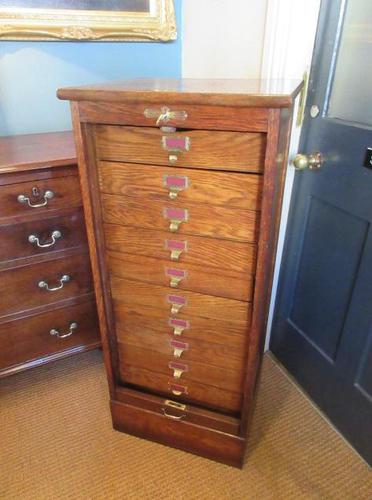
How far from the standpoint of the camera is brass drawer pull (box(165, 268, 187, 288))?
36.3 inches

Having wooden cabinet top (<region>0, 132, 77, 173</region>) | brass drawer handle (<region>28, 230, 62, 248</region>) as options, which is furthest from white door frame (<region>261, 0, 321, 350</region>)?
brass drawer handle (<region>28, 230, 62, 248</region>)

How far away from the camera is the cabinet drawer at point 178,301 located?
3.04 feet

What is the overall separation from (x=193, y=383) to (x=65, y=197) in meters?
0.67

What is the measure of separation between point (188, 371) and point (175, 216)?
491 millimetres

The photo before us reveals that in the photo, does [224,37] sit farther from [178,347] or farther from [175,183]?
[178,347]

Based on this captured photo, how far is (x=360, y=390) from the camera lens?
115cm

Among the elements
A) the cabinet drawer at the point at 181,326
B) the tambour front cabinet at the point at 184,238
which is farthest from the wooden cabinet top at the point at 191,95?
the cabinet drawer at the point at 181,326

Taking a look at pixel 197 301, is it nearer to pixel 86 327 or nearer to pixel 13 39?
pixel 86 327

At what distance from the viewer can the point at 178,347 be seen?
1043 millimetres

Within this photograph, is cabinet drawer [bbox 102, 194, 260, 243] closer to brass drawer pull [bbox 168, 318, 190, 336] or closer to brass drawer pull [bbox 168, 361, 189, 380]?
brass drawer pull [bbox 168, 318, 190, 336]

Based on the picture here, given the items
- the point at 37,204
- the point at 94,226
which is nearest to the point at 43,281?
the point at 37,204

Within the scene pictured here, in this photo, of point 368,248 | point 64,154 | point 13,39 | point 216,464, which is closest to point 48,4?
point 13,39

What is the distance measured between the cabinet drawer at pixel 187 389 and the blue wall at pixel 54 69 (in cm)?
93

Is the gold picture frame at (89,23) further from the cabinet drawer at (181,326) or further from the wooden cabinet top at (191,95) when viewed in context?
the cabinet drawer at (181,326)
